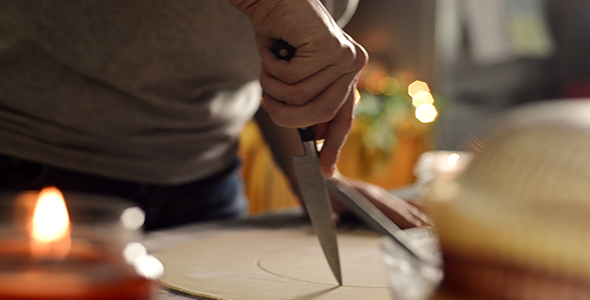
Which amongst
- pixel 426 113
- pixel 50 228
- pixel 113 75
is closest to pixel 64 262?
pixel 50 228

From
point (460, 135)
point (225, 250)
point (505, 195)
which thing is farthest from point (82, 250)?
point (460, 135)

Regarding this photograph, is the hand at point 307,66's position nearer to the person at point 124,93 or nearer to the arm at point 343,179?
the person at point 124,93

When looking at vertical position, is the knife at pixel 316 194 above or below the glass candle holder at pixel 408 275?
above

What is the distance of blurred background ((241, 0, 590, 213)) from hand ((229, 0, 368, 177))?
9.27ft

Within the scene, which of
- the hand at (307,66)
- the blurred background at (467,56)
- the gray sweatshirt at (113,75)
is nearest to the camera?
the hand at (307,66)

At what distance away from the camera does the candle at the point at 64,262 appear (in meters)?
0.21

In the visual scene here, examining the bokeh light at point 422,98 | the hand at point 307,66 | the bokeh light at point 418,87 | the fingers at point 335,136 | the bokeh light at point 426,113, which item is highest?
the bokeh light at point 418,87

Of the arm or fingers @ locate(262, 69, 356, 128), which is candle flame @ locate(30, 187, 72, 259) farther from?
the arm

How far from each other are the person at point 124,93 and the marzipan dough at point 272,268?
0.52ft

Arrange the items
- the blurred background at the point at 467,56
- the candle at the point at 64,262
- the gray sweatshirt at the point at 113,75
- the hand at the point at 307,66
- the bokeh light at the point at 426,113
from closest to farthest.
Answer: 1. the candle at the point at 64,262
2. the hand at the point at 307,66
3. the gray sweatshirt at the point at 113,75
4. the bokeh light at the point at 426,113
5. the blurred background at the point at 467,56

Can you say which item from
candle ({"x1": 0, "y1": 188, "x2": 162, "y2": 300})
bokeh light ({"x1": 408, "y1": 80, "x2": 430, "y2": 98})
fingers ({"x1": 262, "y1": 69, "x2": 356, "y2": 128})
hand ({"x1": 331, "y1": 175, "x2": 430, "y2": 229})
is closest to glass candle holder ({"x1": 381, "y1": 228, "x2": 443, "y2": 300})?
candle ({"x1": 0, "y1": 188, "x2": 162, "y2": 300})

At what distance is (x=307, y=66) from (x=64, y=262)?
1.09 ft

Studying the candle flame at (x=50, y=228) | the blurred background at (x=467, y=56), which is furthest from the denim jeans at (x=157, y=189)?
the blurred background at (x=467, y=56)

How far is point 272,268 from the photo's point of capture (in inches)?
25.4
